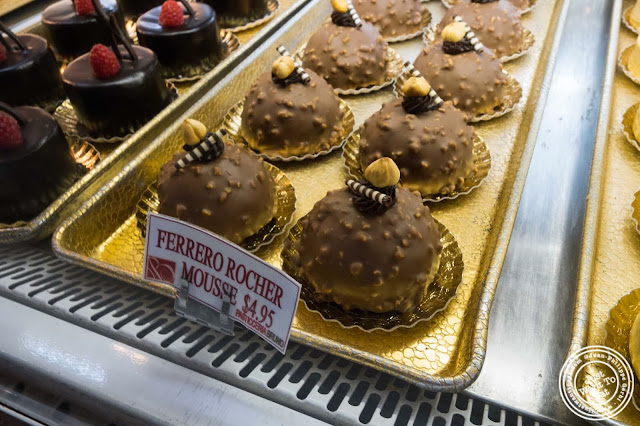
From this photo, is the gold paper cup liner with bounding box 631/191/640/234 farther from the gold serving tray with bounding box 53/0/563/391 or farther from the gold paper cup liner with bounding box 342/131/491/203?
the gold paper cup liner with bounding box 342/131/491/203

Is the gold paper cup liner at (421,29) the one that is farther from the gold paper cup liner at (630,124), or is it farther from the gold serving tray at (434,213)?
the gold paper cup liner at (630,124)

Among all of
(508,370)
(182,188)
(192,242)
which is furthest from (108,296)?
(508,370)

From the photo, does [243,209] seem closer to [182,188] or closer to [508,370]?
[182,188]

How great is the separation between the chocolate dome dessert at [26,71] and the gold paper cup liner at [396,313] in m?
1.55

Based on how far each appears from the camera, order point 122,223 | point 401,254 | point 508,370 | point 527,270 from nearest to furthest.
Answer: point 508,370 < point 401,254 < point 527,270 < point 122,223

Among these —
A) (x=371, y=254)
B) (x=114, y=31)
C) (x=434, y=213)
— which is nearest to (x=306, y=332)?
(x=371, y=254)

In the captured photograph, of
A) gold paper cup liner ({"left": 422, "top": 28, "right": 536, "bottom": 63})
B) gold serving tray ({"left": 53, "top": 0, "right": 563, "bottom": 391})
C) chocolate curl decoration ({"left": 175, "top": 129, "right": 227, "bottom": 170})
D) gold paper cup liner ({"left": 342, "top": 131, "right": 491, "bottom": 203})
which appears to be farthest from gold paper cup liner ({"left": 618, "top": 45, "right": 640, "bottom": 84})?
chocolate curl decoration ({"left": 175, "top": 129, "right": 227, "bottom": 170})

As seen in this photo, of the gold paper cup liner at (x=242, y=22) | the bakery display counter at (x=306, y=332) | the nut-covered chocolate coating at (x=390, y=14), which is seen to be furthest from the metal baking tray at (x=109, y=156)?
the nut-covered chocolate coating at (x=390, y=14)

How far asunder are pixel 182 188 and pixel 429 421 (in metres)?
1.08

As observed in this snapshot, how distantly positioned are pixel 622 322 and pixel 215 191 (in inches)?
51.7

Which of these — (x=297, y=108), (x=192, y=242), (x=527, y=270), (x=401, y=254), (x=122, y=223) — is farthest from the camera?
(x=297, y=108)

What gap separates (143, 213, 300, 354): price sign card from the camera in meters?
1.14

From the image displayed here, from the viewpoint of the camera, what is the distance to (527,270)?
1.71 meters

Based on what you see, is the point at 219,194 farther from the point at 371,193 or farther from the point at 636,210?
the point at 636,210
